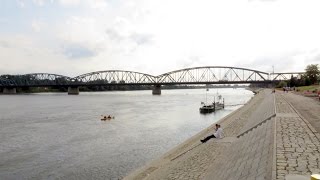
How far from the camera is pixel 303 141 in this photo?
1580 centimetres

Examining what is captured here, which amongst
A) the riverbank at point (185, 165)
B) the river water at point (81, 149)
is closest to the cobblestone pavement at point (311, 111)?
the riverbank at point (185, 165)

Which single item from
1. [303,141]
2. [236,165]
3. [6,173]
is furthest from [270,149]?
[6,173]

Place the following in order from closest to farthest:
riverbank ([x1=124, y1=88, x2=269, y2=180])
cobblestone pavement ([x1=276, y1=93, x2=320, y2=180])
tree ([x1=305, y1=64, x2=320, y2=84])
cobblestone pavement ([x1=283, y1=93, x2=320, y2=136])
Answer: cobblestone pavement ([x1=276, y1=93, x2=320, y2=180])
riverbank ([x1=124, y1=88, x2=269, y2=180])
cobblestone pavement ([x1=283, y1=93, x2=320, y2=136])
tree ([x1=305, y1=64, x2=320, y2=84])

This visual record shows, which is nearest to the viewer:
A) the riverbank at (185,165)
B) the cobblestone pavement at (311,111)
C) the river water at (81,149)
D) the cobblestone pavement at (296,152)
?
the cobblestone pavement at (296,152)

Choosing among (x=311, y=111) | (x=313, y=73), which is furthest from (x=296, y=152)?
(x=313, y=73)

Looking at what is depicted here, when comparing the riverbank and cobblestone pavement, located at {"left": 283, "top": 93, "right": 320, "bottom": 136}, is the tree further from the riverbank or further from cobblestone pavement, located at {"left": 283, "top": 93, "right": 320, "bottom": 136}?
the riverbank

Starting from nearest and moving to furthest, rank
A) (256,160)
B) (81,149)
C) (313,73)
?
(256,160) → (81,149) → (313,73)

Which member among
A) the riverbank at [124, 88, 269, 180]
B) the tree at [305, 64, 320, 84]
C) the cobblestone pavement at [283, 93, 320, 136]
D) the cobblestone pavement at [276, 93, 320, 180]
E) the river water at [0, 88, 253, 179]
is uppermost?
the tree at [305, 64, 320, 84]

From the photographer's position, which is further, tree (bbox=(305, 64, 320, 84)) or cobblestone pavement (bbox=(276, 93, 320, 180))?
tree (bbox=(305, 64, 320, 84))

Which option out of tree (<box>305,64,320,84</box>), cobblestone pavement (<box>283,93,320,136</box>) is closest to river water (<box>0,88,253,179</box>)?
cobblestone pavement (<box>283,93,320,136</box>)

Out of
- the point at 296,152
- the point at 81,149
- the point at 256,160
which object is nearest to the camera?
the point at 256,160

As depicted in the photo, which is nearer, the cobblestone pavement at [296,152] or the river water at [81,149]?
the cobblestone pavement at [296,152]

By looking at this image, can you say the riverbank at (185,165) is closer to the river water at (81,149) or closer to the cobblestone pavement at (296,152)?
the river water at (81,149)

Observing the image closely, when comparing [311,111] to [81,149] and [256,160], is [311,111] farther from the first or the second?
[256,160]
